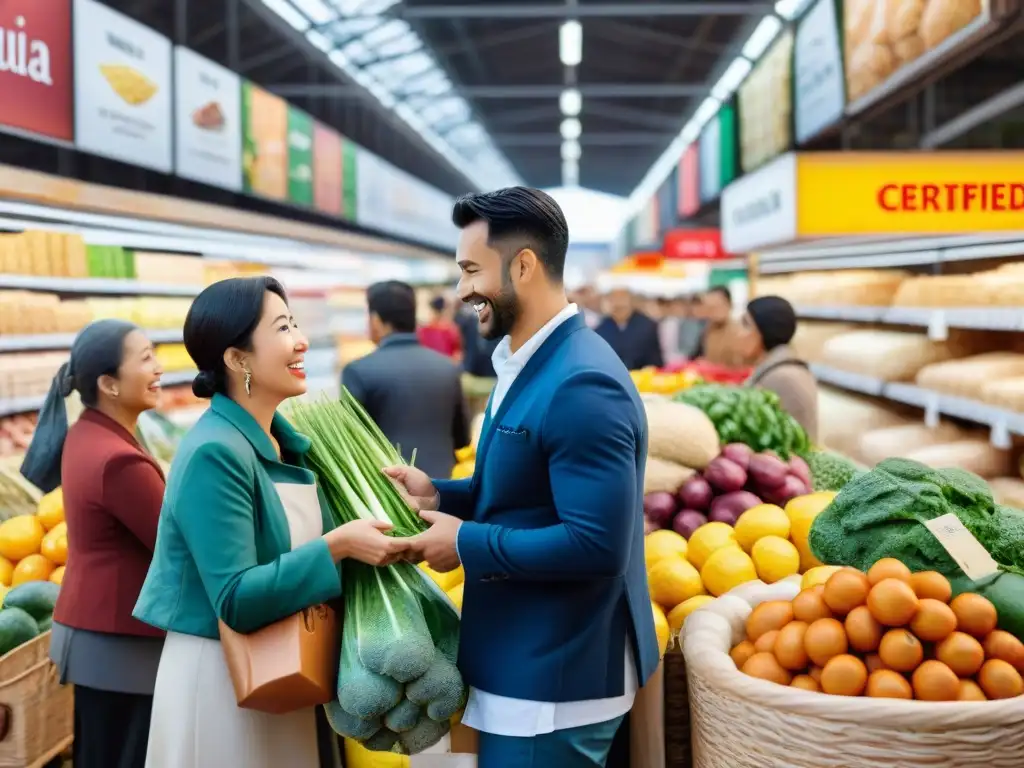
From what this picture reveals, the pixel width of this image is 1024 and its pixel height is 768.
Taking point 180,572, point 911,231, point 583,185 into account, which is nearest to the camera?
point 180,572

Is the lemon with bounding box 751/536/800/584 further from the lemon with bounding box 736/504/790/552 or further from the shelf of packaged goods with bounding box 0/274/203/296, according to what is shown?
the shelf of packaged goods with bounding box 0/274/203/296

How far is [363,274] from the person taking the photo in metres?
13.6

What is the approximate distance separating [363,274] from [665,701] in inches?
466

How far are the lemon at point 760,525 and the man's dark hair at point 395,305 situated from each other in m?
2.14

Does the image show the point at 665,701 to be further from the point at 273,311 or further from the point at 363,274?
the point at 363,274

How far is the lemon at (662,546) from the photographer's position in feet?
9.44

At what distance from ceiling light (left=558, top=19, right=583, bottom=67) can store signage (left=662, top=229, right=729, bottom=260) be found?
359 cm

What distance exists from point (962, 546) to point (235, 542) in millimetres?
1414

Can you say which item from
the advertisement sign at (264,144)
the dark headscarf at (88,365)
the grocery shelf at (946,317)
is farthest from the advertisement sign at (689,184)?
the dark headscarf at (88,365)

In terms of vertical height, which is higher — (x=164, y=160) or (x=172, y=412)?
(x=164, y=160)

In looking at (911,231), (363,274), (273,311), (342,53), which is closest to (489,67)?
(342,53)

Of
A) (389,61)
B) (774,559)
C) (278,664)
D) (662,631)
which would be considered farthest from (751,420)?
(389,61)

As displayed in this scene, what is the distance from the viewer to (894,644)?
1792 millimetres

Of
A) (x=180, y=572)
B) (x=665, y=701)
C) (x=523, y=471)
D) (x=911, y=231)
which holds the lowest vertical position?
(x=665, y=701)
